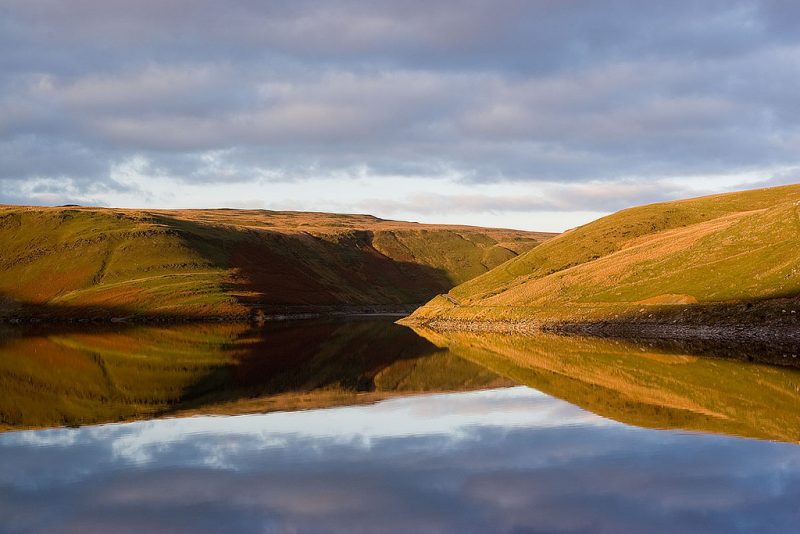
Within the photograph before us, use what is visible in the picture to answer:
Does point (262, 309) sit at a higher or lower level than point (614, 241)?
lower

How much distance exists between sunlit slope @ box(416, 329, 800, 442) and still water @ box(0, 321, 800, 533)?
0.20 meters

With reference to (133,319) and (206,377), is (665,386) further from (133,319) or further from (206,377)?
(133,319)

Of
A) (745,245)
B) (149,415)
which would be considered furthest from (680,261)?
(149,415)

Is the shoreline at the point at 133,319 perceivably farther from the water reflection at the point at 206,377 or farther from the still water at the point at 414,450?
the still water at the point at 414,450

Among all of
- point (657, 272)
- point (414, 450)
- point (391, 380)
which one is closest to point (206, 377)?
point (391, 380)

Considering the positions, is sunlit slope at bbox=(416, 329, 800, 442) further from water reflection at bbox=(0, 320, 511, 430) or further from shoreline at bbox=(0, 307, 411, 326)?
shoreline at bbox=(0, 307, 411, 326)

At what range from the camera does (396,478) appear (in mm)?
23297

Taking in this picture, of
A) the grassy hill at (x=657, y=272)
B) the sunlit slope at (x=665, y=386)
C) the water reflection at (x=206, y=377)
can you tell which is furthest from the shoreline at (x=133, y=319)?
Result: the sunlit slope at (x=665, y=386)

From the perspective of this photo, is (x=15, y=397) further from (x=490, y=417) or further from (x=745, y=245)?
(x=745, y=245)

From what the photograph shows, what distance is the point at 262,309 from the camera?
182 metres

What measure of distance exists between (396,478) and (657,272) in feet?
292

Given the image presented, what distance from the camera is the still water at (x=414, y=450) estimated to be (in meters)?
19.4

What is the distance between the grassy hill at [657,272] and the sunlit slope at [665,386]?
19166 millimetres

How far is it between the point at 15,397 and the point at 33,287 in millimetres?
166339
